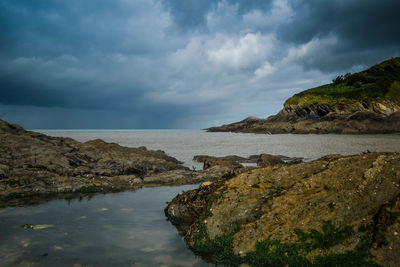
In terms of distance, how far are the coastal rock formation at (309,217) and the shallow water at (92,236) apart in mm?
887

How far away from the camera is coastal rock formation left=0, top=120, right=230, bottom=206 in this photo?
13.2 m

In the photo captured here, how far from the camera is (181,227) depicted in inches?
340

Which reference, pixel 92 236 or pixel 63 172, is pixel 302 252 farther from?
pixel 63 172

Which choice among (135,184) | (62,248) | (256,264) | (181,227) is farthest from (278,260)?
(135,184)

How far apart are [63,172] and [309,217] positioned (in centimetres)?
1550

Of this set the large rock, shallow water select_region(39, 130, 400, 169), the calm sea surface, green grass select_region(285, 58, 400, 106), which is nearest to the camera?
the calm sea surface

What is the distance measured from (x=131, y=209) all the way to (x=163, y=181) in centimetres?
597

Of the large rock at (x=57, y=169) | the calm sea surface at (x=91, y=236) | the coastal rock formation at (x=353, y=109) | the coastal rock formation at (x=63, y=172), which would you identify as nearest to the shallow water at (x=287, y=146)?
the coastal rock formation at (x=63, y=172)

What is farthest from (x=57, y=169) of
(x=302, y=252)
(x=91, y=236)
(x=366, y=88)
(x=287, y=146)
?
(x=366, y=88)

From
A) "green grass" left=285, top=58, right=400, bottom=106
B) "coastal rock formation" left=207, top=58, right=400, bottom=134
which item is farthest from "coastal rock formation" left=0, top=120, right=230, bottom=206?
"green grass" left=285, top=58, right=400, bottom=106

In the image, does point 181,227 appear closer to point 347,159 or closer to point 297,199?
point 297,199

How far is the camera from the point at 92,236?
25.4 feet

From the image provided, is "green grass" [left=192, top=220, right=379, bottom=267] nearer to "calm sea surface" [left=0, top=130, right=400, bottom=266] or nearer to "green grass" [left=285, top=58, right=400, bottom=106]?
"calm sea surface" [left=0, top=130, right=400, bottom=266]

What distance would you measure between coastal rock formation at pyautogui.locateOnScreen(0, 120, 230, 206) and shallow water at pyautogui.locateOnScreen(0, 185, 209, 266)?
230 cm
